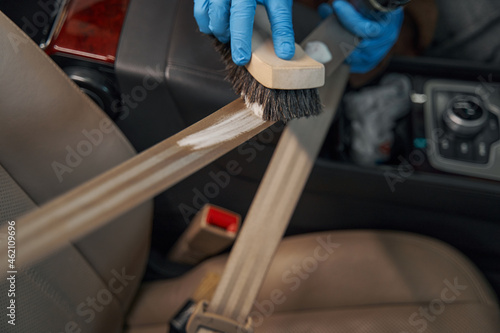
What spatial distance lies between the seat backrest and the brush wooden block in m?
0.29

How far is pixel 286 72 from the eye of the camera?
19.9 inches

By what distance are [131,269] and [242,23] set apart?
0.48m

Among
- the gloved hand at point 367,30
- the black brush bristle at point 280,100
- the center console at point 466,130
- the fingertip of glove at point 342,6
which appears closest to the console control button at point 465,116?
the center console at point 466,130

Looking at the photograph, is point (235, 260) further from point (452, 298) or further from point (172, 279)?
point (452, 298)

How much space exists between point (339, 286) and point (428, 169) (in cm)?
30

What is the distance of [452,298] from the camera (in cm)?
81

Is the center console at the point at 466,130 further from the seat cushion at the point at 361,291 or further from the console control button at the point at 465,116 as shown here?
the seat cushion at the point at 361,291

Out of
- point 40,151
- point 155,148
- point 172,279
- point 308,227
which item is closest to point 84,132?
point 40,151

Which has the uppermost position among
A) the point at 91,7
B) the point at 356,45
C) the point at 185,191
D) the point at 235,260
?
the point at 91,7

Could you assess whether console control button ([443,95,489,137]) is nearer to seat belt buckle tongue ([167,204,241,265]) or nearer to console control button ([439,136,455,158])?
console control button ([439,136,455,158])

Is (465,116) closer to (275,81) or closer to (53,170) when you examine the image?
(275,81)

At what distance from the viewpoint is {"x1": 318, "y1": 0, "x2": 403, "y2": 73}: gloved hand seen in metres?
0.76

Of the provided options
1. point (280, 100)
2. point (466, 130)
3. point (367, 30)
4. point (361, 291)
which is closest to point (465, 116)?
point (466, 130)

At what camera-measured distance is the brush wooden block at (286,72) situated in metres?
0.51
